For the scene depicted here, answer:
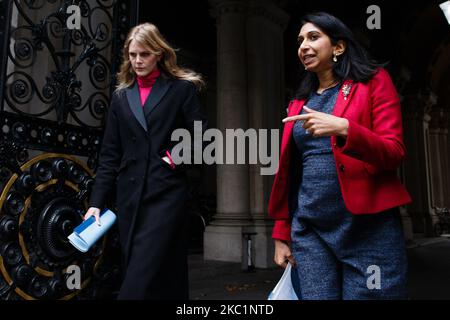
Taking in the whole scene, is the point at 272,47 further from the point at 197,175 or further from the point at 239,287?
the point at 197,175

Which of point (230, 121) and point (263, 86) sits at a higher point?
point (263, 86)

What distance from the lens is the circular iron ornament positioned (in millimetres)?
2676

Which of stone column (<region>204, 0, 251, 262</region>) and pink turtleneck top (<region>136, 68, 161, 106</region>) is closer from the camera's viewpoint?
pink turtleneck top (<region>136, 68, 161, 106</region>)

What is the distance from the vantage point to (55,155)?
294 centimetres

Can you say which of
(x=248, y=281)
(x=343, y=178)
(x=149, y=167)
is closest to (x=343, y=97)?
(x=343, y=178)

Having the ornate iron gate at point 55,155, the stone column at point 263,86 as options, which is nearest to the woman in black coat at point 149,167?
the ornate iron gate at point 55,155

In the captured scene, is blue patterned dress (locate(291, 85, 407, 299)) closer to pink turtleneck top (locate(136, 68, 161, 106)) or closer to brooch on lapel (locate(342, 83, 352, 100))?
brooch on lapel (locate(342, 83, 352, 100))

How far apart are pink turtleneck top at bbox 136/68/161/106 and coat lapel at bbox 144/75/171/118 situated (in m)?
0.03

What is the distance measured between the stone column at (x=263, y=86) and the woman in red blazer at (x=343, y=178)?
6.17 m

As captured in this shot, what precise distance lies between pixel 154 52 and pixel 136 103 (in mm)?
292

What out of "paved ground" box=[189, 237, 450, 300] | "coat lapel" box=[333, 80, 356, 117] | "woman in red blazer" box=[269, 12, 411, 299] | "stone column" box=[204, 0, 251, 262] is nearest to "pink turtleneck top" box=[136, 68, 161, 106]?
"woman in red blazer" box=[269, 12, 411, 299]

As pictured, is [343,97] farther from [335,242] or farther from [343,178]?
[335,242]

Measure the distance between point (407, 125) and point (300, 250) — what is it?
16.5 metres
